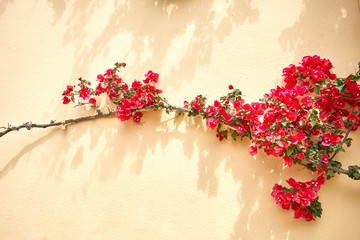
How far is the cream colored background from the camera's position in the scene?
183 cm

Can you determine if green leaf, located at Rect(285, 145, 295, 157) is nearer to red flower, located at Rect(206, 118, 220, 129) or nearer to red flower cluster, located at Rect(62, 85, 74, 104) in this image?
red flower, located at Rect(206, 118, 220, 129)

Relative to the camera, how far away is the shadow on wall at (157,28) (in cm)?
209

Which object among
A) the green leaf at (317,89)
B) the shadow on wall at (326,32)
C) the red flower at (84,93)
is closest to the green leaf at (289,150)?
the green leaf at (317,89)

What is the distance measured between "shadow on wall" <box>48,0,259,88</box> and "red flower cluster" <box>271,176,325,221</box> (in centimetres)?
106

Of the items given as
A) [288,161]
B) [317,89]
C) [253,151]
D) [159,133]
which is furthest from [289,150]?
[159,133]

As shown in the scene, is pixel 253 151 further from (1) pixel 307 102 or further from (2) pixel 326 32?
(2) pixel 326 32

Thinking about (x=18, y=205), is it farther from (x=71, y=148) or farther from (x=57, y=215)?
(x=71, y=148)

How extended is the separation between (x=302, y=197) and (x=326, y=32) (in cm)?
119

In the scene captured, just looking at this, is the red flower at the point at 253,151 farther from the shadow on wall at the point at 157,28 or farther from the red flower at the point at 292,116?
the shadow on wall at the point at 157,28

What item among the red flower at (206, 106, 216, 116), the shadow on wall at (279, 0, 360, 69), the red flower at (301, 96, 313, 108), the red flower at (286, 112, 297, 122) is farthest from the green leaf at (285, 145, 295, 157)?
the shadow on wall at (279, 0, 360, 69)

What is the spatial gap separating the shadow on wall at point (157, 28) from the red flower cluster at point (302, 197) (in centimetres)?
106

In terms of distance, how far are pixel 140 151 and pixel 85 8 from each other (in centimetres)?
140

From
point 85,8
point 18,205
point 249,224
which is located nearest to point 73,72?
point 85,8

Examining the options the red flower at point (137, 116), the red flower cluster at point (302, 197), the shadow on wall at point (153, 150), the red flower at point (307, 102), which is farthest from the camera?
the red flower at point (137, 116)
